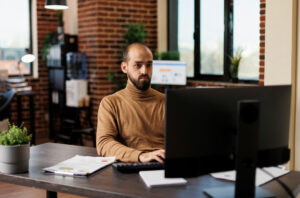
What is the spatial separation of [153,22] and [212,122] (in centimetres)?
511

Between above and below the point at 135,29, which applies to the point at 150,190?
below

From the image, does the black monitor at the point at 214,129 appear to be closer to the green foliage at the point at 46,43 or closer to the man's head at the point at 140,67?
the man's head at the point at 140,67

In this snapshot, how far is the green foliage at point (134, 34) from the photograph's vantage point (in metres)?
6.21

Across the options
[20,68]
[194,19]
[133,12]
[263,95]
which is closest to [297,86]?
[263,95]

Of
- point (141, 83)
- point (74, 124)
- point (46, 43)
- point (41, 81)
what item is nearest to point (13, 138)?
point (141, 83)

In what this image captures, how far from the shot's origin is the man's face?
2508mm

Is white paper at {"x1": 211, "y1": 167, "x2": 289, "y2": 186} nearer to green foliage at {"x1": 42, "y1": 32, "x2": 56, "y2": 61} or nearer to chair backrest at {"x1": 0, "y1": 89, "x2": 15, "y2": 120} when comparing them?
chair backrest at {"x1": 0, "y1": 89, "x2": 15, "y2": 120}

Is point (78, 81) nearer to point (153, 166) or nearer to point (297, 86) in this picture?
point (297, 86)

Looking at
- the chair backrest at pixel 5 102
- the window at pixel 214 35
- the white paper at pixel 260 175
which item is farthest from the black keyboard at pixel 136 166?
the chair backrest at pixel 5 102

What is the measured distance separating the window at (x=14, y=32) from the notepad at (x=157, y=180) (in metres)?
5.10

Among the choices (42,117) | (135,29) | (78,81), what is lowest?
(42,117)

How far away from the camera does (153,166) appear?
6.93 ft

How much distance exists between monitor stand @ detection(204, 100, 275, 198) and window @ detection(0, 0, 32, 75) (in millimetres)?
5474

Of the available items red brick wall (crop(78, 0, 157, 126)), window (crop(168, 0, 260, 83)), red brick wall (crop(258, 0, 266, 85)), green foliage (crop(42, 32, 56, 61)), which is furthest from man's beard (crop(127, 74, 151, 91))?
green foliage (crop(42, 32, 56, 61))
